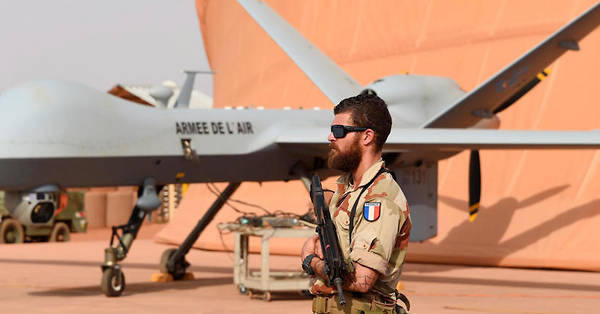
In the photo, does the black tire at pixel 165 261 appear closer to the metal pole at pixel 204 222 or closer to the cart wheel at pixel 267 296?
the metal pole at pixel 204 222

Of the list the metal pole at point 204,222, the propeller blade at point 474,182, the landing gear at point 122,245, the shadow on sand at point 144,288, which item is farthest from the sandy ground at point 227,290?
the propeller blade at point 474,182

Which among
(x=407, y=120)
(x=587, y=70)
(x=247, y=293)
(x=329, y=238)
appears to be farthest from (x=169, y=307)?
(x=587, y=70)

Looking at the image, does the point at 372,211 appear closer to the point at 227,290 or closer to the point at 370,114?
the point at 370,114

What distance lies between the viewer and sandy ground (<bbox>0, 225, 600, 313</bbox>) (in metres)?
14.4

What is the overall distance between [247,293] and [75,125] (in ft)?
14.4

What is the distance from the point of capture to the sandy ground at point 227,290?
47.4 feet

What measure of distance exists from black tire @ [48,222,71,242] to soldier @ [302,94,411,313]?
34.1 metres

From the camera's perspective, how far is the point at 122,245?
16203 mm

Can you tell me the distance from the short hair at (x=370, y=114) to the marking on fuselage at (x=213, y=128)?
12127 mm

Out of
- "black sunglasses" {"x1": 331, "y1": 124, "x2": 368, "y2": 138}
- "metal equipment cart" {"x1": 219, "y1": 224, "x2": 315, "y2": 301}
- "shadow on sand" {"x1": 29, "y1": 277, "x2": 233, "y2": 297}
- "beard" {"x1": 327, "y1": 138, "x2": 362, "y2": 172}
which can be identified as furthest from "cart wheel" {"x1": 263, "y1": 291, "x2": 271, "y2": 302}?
"black sunglasses" {"x1": 331, "y1": 124, "x2": 368, "y2": 138}

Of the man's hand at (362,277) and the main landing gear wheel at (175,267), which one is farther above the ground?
the main landing gear wheel at (175,267)

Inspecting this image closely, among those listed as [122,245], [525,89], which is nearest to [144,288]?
[122,245]

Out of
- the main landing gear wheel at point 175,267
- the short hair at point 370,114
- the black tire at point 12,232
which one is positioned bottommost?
the short hair at point 370,114

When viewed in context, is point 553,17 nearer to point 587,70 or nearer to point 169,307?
point 587,70
